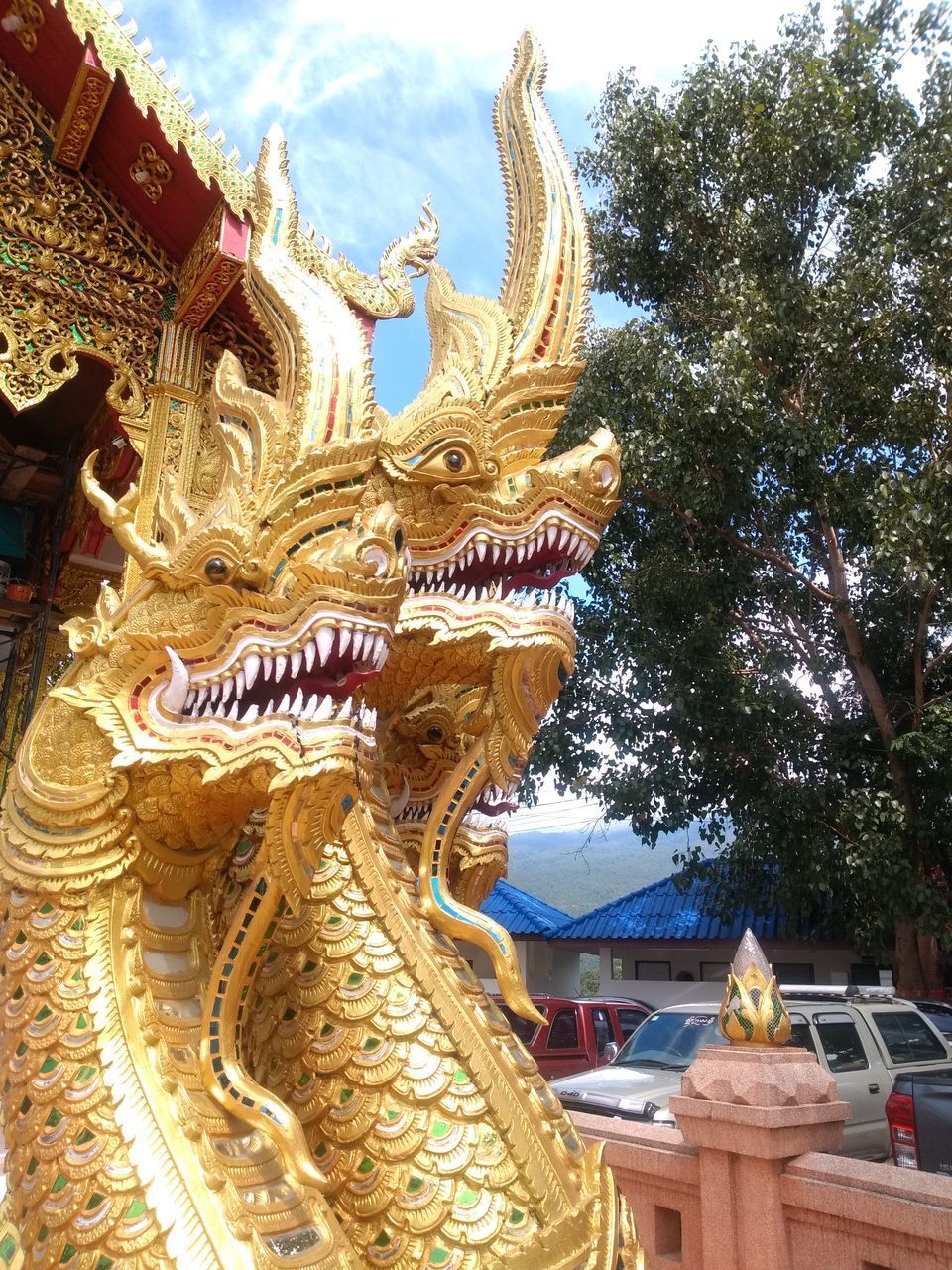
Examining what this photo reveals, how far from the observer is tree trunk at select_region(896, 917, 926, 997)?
29.6 feet

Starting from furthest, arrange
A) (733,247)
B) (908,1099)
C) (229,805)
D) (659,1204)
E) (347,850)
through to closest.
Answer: (733,247) < (908,1099) < (659,1204) < (347,850) < (229,805)

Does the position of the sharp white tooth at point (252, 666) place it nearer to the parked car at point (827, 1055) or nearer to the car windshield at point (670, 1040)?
the parked car at point (827, 1055)

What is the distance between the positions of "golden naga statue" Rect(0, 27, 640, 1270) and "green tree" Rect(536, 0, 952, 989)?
624cm

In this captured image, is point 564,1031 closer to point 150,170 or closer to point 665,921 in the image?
point 665,921

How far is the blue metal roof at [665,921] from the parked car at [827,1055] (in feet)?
9.33

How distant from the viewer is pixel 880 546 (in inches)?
279

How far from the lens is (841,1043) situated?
21.6 feet

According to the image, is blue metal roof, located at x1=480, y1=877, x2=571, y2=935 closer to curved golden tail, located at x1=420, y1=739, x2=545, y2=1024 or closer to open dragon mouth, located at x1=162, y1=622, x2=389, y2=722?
curved golden tail, located at x1=420, y1=739, x2=545, y2=1024

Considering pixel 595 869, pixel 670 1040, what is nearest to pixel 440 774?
pixel 670 1040

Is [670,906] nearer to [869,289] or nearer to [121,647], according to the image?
[869,289]

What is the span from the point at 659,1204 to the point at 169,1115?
2.38 metres

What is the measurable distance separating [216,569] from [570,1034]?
8675 millimetres

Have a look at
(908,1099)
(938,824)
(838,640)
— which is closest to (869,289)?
(838,640)

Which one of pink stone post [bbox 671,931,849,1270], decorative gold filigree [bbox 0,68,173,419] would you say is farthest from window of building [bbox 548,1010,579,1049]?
decorative gold filigree [bbox 0,68,173,419]
